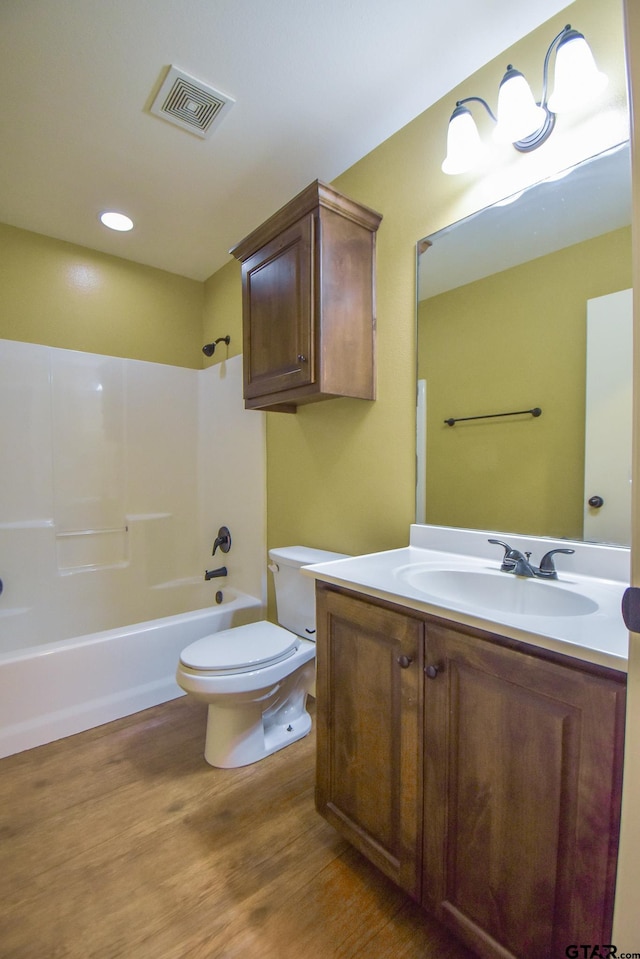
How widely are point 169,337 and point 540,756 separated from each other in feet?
9.50

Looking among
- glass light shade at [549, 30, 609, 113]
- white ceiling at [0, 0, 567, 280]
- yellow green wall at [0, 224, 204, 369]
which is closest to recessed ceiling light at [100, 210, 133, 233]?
white ceiling at [0, 0, 567, 280]

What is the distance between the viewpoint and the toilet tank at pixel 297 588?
1.82m

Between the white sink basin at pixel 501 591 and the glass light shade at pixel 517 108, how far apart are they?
50.9 inches

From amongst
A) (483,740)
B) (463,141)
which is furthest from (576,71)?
(483,740)

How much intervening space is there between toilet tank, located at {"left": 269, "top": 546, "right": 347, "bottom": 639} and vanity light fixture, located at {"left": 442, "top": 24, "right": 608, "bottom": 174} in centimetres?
150

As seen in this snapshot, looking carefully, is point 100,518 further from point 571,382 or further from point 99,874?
point 571,382

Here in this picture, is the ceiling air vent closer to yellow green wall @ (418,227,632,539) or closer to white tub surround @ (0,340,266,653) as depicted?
yellow green wall @ (418,227,632,539)

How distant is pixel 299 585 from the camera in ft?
6.08

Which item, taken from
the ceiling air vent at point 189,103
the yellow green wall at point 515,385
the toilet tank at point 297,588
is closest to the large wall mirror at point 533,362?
the yellow green wall at point 515,385

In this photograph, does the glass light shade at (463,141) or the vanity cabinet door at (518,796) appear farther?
the glass light shade at (463,141)

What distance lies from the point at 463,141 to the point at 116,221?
5.92ft

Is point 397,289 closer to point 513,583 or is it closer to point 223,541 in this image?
point 513,583

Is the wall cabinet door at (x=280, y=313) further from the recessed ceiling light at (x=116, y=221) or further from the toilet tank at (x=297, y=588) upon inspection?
the recessed ceiling light at (x=116, y=221)

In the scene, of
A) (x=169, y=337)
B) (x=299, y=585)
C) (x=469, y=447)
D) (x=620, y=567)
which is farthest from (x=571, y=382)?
(x=169, y=337)
